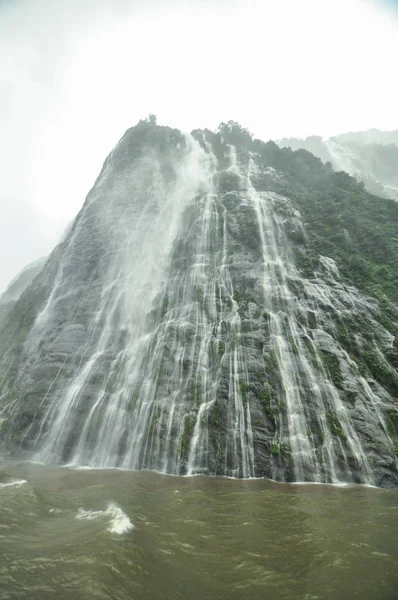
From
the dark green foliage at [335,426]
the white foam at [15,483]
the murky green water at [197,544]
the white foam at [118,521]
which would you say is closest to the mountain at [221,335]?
the dark green foliage at [335,426]

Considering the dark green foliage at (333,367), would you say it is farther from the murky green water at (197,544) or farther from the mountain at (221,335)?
the murky green water at (197,544)

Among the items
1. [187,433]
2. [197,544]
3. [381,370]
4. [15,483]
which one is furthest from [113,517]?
[381,370]

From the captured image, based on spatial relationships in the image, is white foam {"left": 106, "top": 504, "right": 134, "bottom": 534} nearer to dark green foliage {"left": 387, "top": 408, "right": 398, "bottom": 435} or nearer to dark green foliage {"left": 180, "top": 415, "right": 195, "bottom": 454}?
dark green foliage {"left": 180, "top": 415, "right": 195, "bottom": 454}

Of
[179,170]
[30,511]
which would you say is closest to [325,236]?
[179,170]

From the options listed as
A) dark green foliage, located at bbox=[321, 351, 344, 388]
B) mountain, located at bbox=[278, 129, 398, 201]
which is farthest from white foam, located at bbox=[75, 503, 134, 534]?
mountain, located at bbox=[278, 129, 398, 201]

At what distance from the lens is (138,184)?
115ft

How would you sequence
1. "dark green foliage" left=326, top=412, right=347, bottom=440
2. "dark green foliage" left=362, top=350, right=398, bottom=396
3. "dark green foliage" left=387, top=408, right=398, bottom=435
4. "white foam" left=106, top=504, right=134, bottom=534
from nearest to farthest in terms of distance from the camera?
"white foam" left=106, top=504, right=134, bottom=534, "dark green foliage" left=387, top=408, right=398, bottom=435, "dark green foliage" left=326, top=412, right=347, bottom=440, "dark green foliage" left=362, top=350, right=398, bottom=396

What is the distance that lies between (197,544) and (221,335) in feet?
40.1

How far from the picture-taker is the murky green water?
15.2ft

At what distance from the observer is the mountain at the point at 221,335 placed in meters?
13.3

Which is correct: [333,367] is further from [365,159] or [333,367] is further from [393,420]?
[365,159]

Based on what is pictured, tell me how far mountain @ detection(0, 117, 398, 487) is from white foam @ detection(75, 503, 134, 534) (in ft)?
18.8

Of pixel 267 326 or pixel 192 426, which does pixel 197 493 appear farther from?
pixel 267 326

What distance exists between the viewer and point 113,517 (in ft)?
23.9
